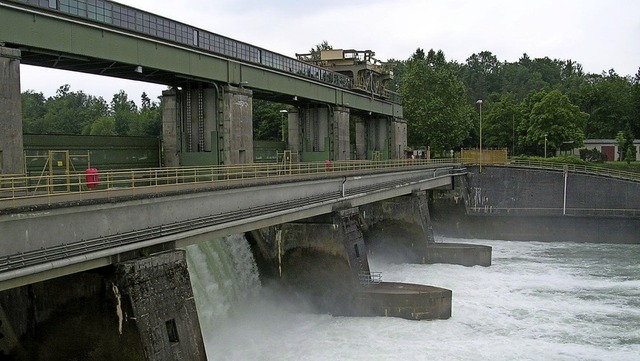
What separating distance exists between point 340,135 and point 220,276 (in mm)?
23095

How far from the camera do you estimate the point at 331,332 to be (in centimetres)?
2725

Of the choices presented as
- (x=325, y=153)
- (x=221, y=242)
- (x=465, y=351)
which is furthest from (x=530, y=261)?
(x=221, y=242)

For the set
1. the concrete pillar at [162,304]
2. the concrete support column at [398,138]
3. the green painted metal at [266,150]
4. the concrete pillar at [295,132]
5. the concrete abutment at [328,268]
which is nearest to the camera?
the concrete pillar at [162,304]

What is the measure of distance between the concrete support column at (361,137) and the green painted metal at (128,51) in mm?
20094

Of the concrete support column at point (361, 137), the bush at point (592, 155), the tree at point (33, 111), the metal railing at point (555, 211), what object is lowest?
the metal railing at point (555, 211)

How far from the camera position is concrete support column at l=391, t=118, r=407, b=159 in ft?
213

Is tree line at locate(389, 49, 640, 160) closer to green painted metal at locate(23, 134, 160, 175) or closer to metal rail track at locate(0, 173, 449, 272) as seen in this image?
green painted metal at locate(23, 134, 160, 175)

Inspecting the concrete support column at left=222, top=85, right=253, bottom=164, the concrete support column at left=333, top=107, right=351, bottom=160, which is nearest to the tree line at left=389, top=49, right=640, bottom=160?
the concrete support column at left=333, top=107, right=351, bottom=160

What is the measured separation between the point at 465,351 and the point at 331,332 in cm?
603

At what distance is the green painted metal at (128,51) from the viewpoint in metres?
21.3

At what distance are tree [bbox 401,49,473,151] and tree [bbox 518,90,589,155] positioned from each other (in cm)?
1477

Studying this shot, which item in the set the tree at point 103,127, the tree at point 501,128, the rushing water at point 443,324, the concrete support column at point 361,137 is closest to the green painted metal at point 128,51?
the rushing water at point 443,324

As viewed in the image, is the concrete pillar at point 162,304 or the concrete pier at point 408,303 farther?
the concrete pier at point 408,303

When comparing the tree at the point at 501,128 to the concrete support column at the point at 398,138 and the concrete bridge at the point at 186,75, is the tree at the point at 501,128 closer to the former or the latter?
the concrete support column at the point at 398,138
